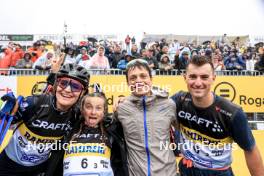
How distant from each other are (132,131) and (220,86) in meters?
7.10

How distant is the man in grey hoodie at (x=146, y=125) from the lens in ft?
9.46

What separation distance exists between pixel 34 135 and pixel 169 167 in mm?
1313

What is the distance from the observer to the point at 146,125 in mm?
2955

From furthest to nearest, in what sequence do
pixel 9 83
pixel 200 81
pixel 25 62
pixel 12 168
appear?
pixel 25 62 → pixel 9 83 → pixel 12 168 → pixel 200 81

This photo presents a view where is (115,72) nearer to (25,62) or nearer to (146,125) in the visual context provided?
(25,62)

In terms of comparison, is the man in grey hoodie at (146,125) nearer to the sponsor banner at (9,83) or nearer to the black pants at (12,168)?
the black pants at (12,168)

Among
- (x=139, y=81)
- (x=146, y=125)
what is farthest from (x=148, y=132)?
(x=139, y=81)

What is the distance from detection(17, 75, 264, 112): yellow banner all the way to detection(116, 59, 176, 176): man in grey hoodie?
6.22m

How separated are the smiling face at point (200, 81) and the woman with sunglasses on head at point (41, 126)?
109cm

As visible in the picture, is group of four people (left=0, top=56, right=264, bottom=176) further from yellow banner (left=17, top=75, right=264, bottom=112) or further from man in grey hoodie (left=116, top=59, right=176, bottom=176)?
yellow banner (left=17, top=75, right=264, bottom=112)

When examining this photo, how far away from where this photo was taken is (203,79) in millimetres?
2922

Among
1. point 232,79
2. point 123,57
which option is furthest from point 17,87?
point 232,79

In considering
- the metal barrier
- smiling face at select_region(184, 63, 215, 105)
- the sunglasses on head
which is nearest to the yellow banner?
the metal barrier

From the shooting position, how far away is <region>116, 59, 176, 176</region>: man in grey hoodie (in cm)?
288
